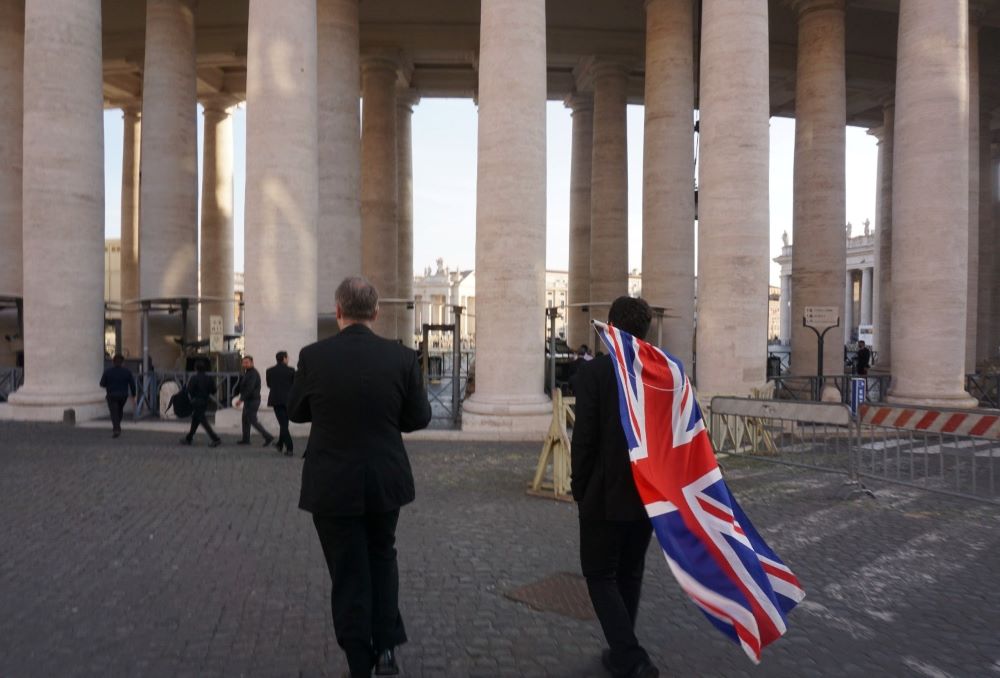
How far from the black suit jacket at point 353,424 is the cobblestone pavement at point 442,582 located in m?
1.32

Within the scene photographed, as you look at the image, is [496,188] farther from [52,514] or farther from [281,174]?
[52,514]

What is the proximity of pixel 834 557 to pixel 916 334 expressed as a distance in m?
11.2

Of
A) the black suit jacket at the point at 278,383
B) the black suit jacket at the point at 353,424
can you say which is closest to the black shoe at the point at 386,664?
the black suit jacket at the point at 353,424

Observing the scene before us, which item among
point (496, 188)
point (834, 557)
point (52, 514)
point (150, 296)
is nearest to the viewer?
point (834, 557)

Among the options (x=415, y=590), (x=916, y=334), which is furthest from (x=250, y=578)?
(x=916, y=334)

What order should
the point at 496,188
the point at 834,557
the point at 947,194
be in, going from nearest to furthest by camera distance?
the point at 834,557 < the point at 496,188 < the point at 947,194

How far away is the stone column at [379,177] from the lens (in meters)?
26.3

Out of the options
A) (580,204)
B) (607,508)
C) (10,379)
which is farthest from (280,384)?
(580,204)

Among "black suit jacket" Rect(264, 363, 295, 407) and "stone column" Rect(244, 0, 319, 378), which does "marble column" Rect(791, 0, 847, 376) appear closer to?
"stone column" Rect(244, 0, 319, 378)

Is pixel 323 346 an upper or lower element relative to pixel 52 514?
upper

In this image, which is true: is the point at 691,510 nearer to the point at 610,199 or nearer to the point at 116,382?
the point at 116,382

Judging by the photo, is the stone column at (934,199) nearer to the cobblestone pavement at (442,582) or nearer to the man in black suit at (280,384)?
the cobblestone pavement at (442,582)

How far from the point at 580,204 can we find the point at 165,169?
1642cm

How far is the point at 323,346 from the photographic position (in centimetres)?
383
